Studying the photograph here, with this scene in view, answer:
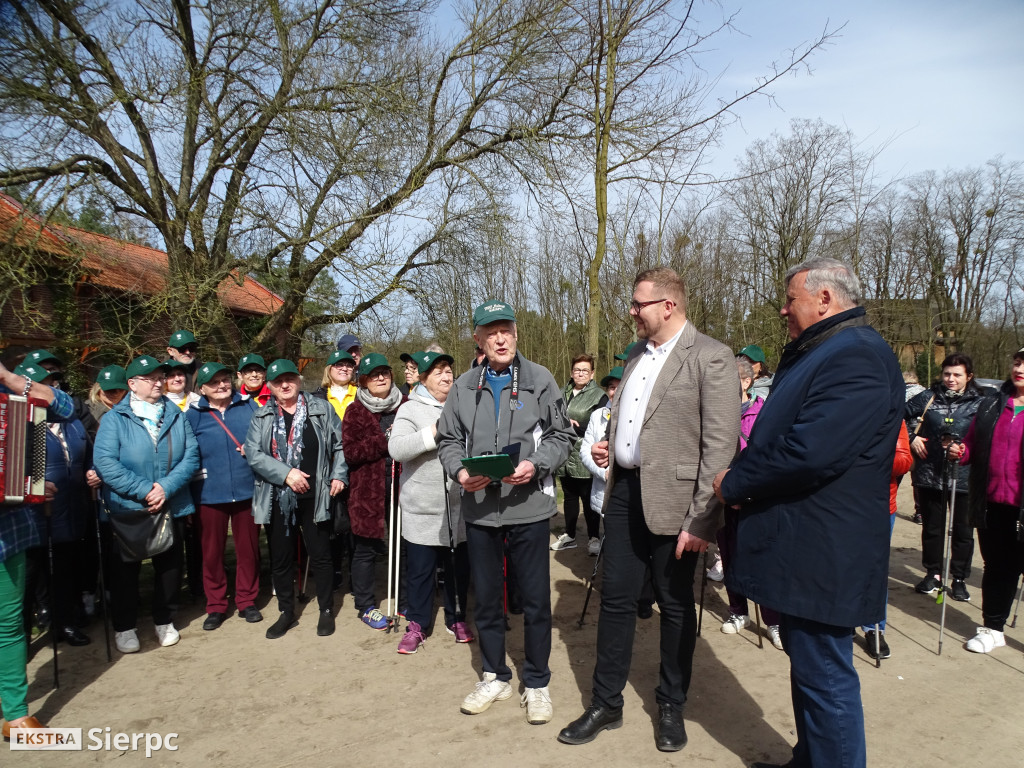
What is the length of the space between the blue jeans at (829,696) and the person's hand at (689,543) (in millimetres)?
509

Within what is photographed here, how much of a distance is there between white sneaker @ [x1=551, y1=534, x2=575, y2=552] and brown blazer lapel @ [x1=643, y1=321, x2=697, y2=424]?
4125 millimetres

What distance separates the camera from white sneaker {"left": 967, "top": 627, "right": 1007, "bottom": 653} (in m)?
4.33

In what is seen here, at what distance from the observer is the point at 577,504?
7129 mm

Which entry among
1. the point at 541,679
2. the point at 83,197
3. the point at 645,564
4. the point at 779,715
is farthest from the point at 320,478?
the point at 83,197

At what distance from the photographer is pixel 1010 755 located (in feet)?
10.3

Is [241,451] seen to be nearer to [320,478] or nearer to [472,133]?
[320,478]

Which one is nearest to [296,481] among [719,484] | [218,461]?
[218,461]

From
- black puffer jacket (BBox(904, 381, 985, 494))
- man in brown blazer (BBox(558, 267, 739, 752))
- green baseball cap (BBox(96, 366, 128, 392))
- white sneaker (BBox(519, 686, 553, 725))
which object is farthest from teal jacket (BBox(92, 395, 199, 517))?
black puffer jacket (BBox(904, 381, 985, 494))

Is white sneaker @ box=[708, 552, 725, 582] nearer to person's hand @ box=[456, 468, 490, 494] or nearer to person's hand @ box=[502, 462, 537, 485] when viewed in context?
person's hand @ box=[502, 462, 537, 485]

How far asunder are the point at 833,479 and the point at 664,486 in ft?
2.64

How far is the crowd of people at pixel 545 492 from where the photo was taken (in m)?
2.57

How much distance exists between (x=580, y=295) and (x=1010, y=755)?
1844cm

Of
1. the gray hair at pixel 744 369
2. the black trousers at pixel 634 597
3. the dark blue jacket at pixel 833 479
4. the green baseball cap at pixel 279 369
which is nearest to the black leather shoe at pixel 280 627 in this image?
the green baseball cap at pixel 279 369

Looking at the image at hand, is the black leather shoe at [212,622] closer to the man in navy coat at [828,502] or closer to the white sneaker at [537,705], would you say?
the white sneaker at [537,705]
